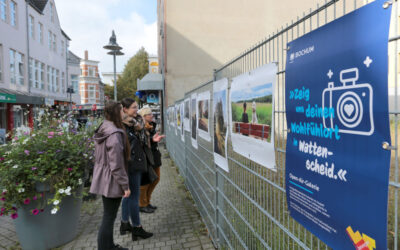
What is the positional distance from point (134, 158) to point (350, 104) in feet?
9.81

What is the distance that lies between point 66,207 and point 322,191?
349 centimetres

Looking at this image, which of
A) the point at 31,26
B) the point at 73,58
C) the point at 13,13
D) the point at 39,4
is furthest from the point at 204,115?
the point at 73,58

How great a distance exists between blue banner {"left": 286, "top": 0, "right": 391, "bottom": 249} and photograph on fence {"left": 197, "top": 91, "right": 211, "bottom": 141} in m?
1.94

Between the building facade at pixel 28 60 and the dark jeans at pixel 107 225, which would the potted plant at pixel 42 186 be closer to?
the dark jeans at pixel 107 225

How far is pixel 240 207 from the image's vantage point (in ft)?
8.73

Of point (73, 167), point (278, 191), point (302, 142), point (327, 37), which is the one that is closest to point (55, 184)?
point (73, 167)

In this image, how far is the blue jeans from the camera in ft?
12.0

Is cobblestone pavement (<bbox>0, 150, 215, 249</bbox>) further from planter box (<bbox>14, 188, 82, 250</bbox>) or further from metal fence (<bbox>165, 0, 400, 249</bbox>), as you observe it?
metal fence (<bbox>165, 0, 400, 249</bbox>)

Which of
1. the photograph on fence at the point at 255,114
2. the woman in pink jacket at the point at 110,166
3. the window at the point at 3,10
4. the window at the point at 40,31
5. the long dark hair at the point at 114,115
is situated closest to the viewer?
the photograph on fence at the point at 255,114

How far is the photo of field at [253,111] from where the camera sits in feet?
5.71

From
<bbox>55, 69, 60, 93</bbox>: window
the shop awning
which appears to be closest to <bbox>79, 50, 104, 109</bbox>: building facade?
<bbox>55, 69, 60, 93</bbox>: window

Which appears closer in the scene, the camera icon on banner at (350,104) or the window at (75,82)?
the camera icon on banner at (350,104)

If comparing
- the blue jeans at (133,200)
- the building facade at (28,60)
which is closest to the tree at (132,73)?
the building facade at (28,60)

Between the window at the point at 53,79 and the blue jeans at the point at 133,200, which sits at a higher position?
the window at the point at 53,79
